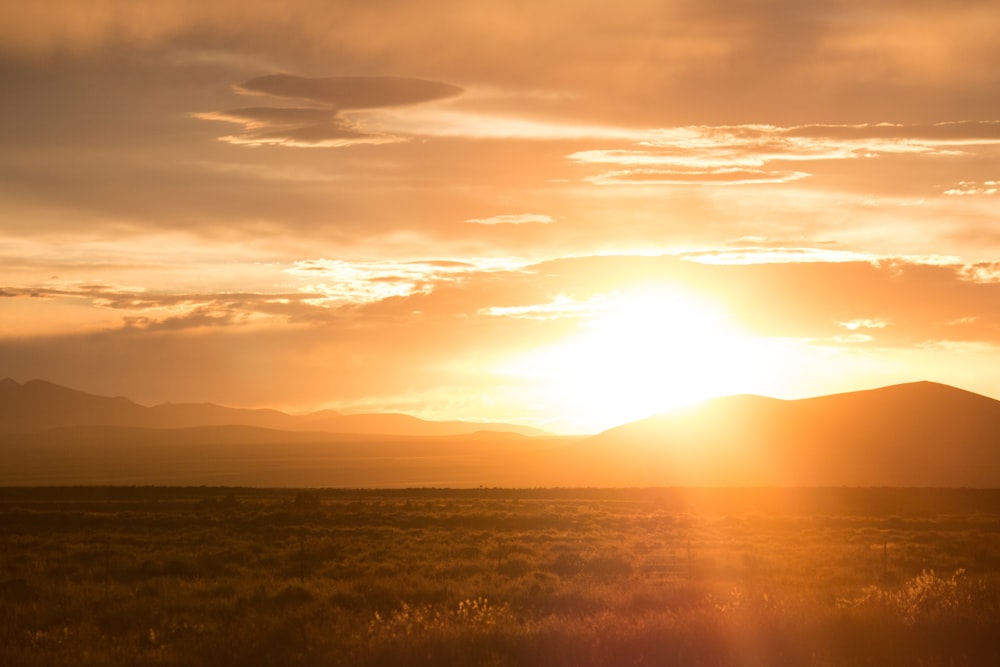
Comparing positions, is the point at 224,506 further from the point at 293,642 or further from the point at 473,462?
the point at 473,462

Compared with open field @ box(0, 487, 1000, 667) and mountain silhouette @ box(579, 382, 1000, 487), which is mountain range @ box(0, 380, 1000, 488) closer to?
mountain silhouette @ box(579, 382, 1000, 487)

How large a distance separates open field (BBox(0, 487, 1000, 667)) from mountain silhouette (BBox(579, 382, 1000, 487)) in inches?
2409

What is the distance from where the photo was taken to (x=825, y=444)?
131 m

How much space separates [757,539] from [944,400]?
11691 cm

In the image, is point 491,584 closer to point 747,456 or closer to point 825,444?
point 747,456

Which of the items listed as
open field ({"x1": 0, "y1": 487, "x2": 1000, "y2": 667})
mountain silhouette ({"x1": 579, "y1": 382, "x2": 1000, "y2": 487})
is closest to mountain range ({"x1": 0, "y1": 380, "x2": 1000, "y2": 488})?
mountain silhouette ({"x1": 579, "y1": 382, "x2": 1000, "y2": 487})

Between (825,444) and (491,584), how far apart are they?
117 metres

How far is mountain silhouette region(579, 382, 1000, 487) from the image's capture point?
113 meters

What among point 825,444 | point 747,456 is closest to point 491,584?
point 747,456

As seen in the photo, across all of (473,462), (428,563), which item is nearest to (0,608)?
(428,563)

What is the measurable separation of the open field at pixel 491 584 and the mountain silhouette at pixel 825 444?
201ft

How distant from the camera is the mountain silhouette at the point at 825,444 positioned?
11288 cm

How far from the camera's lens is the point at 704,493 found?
6656 centimetres

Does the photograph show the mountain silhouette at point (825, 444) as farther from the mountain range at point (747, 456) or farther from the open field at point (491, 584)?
the open field at point (491, 584)
